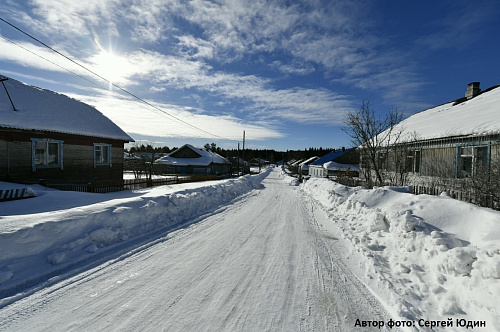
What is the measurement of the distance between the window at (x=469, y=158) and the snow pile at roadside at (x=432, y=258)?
7545 millimetres

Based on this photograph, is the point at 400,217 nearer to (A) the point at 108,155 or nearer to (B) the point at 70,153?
(B) the point at 70,153

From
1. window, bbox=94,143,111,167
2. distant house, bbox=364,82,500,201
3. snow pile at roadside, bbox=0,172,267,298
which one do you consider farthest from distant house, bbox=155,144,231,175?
snow pile at roadside, bbox=0,172,267,298

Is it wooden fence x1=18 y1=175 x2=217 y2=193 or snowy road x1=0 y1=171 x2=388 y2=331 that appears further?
wooden fence x1=18 y1=175 x2=217 y2=193

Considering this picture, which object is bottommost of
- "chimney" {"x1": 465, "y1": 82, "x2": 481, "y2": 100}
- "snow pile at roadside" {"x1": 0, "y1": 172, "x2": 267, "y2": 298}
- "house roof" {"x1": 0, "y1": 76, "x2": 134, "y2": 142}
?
"snow pile at roadside" {"x1": 0, "y1": 172, "x2": 267, "y2": 298}

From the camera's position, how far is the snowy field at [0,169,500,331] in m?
3.28

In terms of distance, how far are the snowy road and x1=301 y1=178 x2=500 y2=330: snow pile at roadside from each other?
58 cm

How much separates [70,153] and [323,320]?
18.7 meters

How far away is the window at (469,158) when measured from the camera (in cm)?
1146

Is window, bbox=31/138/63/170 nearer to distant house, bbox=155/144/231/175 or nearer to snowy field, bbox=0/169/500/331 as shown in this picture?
snowy field, bbox=0/169/500/331

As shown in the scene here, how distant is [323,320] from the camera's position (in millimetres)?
3246

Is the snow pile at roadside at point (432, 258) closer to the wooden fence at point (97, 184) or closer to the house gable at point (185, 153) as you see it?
the wooden fence at point (97, 184)

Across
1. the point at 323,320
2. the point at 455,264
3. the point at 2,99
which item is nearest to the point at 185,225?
the point at 323,320

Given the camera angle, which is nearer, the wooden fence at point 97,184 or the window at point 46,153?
the wooden fence at point 97,184

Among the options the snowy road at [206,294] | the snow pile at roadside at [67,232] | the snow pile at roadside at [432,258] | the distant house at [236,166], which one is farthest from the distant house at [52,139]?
the distant house at [236,166]
